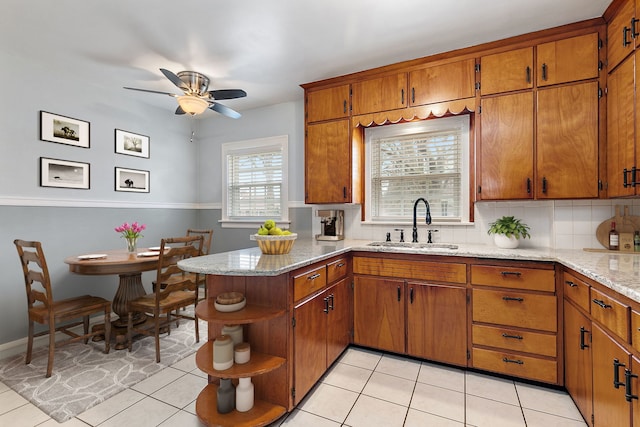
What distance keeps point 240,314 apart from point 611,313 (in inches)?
72.5

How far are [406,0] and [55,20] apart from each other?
8.50 feet

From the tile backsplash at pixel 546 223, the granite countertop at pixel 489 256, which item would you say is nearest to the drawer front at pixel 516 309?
the granite countertop at pixel 489 256

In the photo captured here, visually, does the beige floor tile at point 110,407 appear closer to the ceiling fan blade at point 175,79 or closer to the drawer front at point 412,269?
the drawer front at point 412,269

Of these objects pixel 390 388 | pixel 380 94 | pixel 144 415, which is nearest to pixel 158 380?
pixel 144 415

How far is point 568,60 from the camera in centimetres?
229

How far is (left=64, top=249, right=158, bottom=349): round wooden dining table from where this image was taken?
2.49 m

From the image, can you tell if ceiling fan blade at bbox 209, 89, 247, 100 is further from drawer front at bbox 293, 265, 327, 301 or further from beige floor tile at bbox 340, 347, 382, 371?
beige floor tile at bbox 340, 347, 382, 371

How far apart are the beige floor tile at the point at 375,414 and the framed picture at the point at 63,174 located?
3.46 m

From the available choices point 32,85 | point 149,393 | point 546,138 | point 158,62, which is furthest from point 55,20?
point 546,138

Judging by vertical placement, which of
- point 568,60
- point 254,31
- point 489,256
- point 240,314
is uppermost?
point 254,31

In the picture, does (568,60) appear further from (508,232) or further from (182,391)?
(182,391)

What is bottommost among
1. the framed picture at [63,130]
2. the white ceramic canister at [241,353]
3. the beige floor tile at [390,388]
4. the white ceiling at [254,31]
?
the beige floor tile at [390,388]

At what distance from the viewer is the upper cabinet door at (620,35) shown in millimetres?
1876

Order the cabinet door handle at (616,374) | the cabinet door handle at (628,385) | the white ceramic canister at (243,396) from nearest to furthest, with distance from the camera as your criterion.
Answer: the cabinet door handle at (628,385)
the cabinet door handle at (616,374)
the white ceramic canister at (243,396)
